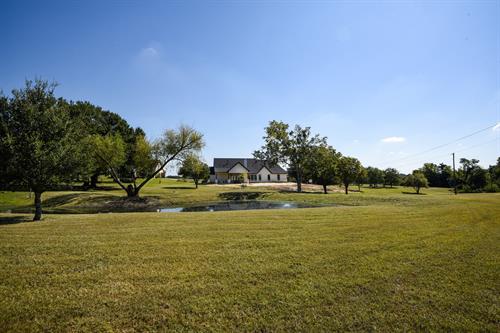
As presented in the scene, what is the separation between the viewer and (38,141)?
1215 cm

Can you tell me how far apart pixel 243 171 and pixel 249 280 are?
230 feet

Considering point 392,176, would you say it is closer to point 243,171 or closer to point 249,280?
point 243,171

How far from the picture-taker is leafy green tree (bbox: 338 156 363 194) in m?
44.6

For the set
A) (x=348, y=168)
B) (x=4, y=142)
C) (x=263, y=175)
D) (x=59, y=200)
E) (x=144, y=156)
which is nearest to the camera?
(x=4, y=142)

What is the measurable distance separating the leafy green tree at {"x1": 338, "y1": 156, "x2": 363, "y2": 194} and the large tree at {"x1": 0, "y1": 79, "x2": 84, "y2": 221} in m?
41.1

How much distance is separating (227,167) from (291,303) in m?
74.0

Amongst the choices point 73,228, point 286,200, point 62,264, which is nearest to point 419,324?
point 62,264

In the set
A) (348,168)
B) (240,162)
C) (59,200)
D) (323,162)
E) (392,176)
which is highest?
(240,162)

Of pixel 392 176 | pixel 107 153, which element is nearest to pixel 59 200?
pixel 107 153

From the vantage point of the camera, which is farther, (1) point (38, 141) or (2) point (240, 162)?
(2) point (240, 162)

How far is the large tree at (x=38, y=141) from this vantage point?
39.5 feet

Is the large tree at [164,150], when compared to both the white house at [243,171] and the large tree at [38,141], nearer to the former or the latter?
the large tree at [38,141]

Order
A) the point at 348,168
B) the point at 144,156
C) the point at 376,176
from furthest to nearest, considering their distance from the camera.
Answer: the point at 376,176 < the point at 348,168 < the point at 144,156

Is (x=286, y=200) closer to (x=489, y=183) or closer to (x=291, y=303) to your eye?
A: (x=291, y=303)
